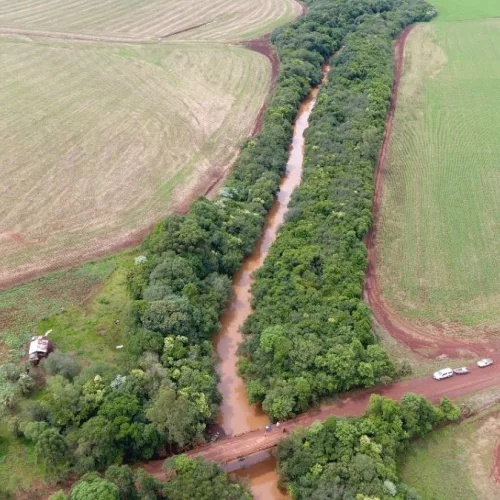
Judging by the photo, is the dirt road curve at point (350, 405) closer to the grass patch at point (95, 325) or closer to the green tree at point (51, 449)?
the green tree at point (51, 449)

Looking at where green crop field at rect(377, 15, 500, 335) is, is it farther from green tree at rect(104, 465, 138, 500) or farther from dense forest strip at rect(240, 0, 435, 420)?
green tree at rect(104, 465, 138, 500)

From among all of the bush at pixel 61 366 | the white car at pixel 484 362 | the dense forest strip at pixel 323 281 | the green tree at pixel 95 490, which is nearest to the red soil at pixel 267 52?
the dense forest strip at pixel 323 281

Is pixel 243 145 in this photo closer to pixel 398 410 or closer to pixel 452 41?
pixel 398 410

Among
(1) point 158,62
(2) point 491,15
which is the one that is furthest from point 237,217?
(2) point 491,15

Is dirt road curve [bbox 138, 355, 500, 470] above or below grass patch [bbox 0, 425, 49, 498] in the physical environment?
below

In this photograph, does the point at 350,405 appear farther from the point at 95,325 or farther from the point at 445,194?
the point at 445,194

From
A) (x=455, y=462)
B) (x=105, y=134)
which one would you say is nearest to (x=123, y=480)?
(x=455, y=462)

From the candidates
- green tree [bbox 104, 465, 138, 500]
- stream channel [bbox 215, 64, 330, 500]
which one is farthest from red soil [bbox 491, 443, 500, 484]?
green tree [bbox 104, 465, 138, 500]
